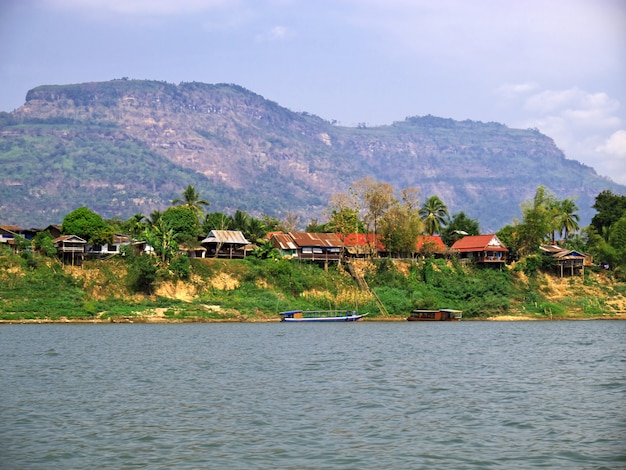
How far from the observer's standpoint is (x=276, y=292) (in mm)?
97250

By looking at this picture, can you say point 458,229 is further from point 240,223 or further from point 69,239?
point 69,239

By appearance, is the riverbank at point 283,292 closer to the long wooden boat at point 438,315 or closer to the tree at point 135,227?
the long wooden boat at point 438,315

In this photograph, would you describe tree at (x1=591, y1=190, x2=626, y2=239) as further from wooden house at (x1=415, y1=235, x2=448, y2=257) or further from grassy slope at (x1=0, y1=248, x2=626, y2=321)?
wooden house at (x1=415, y1=235, x2=448, y2=257)

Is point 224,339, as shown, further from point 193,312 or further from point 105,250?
point 105,250

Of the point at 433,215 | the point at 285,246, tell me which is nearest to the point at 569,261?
the point at 433,215

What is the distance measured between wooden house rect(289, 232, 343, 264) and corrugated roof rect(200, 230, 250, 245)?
6761mm

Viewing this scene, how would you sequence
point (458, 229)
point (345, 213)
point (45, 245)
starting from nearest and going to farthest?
1. point (45, 245)
2. point (345, 213)
3. point (458, 229)

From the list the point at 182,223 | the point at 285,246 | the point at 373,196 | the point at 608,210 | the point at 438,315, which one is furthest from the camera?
the point at 608,210

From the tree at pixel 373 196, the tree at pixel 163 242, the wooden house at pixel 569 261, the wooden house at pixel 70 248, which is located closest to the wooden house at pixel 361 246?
the tree at pixel 373 196

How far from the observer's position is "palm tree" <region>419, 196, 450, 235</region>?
12525cm

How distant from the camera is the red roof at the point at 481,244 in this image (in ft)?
367

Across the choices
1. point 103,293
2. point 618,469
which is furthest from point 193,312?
point 618,469

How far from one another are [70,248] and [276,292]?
927 inches

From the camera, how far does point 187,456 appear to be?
22.3 metres
